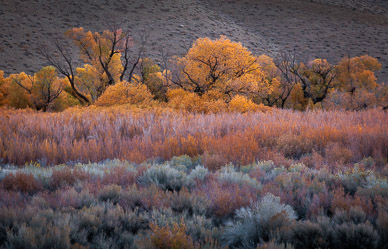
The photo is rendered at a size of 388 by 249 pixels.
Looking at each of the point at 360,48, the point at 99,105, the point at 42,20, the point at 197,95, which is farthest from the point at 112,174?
the point at 360,48

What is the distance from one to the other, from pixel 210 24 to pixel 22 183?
192ft

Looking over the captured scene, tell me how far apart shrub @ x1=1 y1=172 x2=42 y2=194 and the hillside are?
3741 centimetres

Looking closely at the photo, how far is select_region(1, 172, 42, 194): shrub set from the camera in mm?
3646

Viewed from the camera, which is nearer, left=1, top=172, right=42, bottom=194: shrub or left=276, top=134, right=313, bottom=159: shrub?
left=1, top=172, right=42, bottom=194: shrub

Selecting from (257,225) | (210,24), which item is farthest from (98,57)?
(210,24)

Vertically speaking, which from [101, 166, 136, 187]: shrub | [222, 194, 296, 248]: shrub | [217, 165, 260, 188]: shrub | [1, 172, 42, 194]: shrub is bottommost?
[1, 172, 42, 194]: shrub

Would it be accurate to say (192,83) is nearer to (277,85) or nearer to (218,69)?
(218,69)

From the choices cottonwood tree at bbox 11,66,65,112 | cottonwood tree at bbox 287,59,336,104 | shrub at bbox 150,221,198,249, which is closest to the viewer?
shrub at bbox 150,221,198,249

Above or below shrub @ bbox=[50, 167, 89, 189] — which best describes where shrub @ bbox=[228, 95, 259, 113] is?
below

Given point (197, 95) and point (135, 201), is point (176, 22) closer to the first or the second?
point (197, 95)

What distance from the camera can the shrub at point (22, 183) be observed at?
12.0 ft

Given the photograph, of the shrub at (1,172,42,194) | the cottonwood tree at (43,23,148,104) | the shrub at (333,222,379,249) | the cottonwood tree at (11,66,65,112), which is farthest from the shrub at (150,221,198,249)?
the cottonwood tree at (11,66,65,112)

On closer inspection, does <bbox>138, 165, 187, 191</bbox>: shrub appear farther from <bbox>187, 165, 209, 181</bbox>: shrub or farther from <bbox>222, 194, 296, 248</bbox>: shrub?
<bbox>222, 194, 296, 248</bbox>: shrub

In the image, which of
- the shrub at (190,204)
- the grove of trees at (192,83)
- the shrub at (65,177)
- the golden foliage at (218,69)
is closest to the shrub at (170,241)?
the shrub at (190,204)
